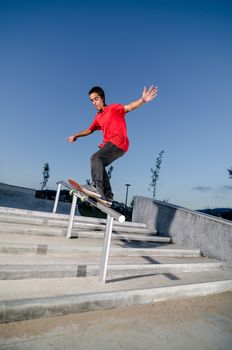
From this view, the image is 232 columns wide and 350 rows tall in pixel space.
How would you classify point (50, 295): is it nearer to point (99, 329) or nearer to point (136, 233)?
point (99, 329)

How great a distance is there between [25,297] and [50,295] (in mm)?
204

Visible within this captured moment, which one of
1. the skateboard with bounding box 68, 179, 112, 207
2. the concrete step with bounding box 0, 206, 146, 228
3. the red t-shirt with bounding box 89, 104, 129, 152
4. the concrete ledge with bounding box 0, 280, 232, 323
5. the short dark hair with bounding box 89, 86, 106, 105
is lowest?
the concrete ledge with bounding box 0, 280, 232, 323

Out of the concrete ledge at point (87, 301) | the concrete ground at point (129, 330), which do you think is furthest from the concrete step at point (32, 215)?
the concrete ground at point (129, 330)

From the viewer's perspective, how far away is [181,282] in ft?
9.64

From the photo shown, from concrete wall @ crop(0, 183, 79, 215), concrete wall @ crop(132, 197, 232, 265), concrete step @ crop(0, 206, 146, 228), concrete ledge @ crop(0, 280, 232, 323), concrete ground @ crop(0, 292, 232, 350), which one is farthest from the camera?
concrete wall @ crop(0, 183, 79, 215)

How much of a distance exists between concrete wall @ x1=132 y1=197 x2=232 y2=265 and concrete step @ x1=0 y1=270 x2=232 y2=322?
1.34 meters

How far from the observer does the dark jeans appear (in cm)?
362

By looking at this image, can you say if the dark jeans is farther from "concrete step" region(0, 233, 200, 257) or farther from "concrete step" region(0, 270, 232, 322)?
"concrete step" region(0, 270, 232, 322)

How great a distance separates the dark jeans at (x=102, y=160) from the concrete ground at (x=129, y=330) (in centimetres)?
182

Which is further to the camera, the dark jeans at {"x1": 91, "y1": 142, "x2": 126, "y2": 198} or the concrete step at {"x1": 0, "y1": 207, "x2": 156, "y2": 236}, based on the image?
the concrete step at {"x1": 0, "y1": 207, "x2": 156, "y2": 236}

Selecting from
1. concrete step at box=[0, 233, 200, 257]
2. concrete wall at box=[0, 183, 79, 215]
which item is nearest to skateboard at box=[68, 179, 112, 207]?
concrete step at box=[0, 233, 200, 257]

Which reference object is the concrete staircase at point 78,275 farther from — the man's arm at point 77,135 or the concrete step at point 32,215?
the man's arm at point 77,135

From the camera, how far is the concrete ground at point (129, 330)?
1612 millimetres

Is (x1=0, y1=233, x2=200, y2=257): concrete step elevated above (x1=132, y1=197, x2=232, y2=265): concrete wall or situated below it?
below
